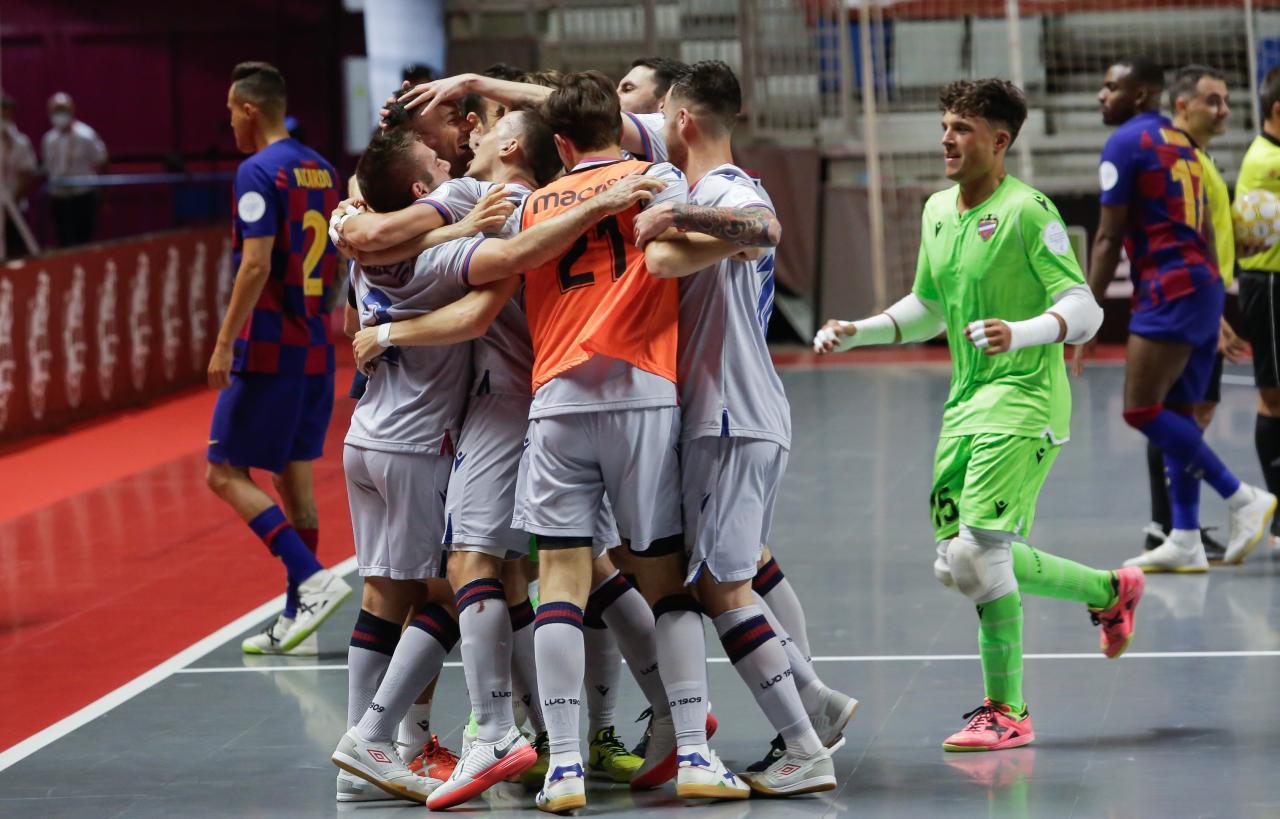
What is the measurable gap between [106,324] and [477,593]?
9.22 metres

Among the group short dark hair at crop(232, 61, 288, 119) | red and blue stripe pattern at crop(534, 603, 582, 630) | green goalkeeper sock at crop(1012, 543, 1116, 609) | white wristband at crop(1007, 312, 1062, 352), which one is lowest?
green goalkeeper sock at crop(1012, 543, 1116, 609)

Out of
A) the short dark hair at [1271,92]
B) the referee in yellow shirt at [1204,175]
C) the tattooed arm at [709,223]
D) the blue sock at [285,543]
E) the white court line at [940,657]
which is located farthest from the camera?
the short dark hair at [1271,92]

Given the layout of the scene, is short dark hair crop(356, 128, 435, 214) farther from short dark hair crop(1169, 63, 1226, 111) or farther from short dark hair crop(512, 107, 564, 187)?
short dark hair crop(1169, 63, 1226, 111)

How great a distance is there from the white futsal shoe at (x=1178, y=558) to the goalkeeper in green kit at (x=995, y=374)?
241cm

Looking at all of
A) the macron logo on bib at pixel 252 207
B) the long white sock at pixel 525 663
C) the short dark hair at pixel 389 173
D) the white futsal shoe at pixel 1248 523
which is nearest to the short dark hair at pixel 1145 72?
the white futsal shoe at pixel 1248 523

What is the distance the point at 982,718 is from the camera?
Result: 5.48m

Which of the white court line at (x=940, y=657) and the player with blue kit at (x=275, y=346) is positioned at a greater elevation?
the player with blue kit at (x=275, y=346)

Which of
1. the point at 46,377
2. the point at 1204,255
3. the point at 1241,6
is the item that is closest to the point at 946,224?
the point at 1204,255

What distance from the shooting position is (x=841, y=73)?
1808cm

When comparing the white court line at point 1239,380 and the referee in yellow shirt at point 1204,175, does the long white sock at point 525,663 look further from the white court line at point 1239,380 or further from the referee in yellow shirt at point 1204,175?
the white court line at point 1239,380

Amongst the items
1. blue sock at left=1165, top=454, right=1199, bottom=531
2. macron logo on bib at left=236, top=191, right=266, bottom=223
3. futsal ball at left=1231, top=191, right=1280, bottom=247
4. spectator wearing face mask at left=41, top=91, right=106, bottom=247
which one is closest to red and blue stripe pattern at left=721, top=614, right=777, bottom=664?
macron logo on bib at left=236, top=191, right=266, bottom=223

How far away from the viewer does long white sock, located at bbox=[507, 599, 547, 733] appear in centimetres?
537

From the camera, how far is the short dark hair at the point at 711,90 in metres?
5.05

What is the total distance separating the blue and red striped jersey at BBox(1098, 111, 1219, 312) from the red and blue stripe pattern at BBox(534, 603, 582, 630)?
12.7ft
